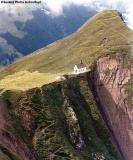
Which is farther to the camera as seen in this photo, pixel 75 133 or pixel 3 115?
pixel 75 133

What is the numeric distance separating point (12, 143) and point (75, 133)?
40072mm

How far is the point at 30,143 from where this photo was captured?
178 meters

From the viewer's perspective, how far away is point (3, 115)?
172500mm

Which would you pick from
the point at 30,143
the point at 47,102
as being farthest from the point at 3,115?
the point at 47,102

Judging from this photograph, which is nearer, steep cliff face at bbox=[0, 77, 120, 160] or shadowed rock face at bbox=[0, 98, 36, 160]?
shadowed rock face at bbox=[0, 98, 36, 160]

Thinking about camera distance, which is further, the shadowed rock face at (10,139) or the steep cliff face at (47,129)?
the steep cliff face at (47,129)

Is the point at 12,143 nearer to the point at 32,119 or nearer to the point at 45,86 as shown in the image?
the point at 32,119

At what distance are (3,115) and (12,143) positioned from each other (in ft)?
52.2

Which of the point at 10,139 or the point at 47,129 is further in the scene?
the point at 47,129

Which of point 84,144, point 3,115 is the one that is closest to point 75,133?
point 84,144

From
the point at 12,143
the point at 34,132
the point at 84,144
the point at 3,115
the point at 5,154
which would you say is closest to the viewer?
the point at 5,154

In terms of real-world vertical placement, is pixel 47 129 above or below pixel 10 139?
above

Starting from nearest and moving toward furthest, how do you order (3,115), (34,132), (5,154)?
(5,154), (3,115), (34,132)

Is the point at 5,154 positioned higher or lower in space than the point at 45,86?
lower
